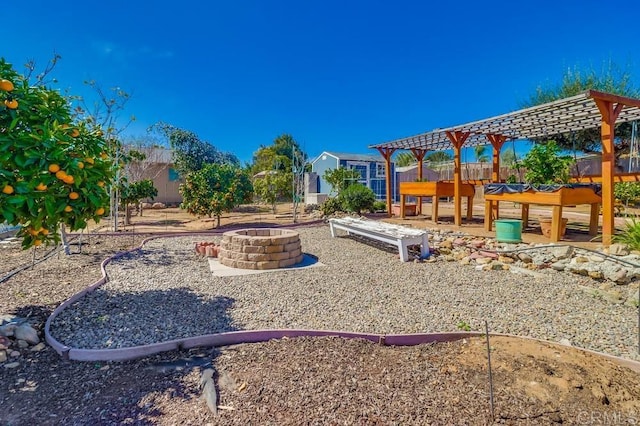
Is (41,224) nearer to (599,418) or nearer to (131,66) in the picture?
(599,418)

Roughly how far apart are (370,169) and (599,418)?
20.1 m

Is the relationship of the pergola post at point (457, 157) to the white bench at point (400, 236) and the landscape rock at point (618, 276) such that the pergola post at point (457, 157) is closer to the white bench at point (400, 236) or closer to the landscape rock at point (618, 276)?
the white bench at point (400, 236)

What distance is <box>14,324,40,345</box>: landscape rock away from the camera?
2.95 metres

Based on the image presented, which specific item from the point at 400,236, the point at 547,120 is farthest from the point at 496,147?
the point at 400,236

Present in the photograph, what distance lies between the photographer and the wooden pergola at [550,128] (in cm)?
555

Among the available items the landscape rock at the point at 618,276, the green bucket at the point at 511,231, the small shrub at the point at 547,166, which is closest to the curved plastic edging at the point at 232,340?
the landscape rock at the point at 618,276

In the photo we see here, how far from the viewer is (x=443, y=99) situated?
27.8 m

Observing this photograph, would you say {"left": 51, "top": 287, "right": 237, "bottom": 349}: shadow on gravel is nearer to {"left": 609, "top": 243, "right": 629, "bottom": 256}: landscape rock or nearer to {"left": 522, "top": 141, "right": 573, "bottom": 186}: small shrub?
{"left": 609, "top": 243, "right": 629, "bottom": 256}: landscape rock

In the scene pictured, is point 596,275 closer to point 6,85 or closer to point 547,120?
point 547,120

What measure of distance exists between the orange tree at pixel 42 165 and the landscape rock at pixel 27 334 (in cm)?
80

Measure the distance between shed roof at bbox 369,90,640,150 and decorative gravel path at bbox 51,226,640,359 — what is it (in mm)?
3119

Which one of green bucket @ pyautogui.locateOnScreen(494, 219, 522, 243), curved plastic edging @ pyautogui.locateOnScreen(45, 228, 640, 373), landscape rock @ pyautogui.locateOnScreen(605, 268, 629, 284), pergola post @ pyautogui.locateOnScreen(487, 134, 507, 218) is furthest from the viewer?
pergola post @ pyautogui.locateOnScreen(487, 134, 507, 218)

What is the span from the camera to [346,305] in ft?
12.6

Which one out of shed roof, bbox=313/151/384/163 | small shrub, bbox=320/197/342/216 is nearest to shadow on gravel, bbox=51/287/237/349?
small shrub, bbox=320/197/342/216
